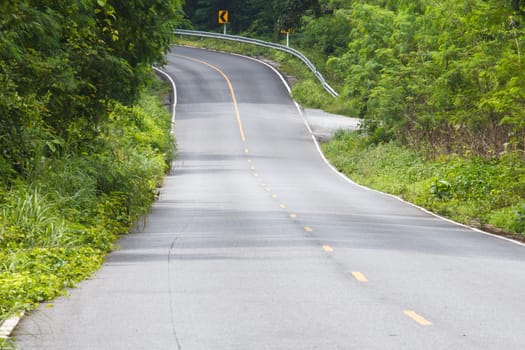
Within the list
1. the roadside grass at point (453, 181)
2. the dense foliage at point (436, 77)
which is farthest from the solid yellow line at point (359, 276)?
the dense foliage at point (436, 77)

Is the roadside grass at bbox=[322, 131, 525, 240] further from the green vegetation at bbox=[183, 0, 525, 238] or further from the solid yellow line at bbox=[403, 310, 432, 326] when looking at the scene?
the solid yellow line at bbox=[403, 310, 432, 326]

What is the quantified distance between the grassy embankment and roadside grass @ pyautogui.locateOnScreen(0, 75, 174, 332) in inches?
340

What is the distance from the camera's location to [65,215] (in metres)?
21.7

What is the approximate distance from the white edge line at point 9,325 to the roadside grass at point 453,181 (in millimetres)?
16232

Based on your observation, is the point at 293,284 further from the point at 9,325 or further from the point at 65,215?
the point at 65,215

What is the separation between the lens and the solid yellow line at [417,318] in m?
11.7

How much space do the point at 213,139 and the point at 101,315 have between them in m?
52.8

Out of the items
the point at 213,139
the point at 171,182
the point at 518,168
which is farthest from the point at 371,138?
the point at 518,168

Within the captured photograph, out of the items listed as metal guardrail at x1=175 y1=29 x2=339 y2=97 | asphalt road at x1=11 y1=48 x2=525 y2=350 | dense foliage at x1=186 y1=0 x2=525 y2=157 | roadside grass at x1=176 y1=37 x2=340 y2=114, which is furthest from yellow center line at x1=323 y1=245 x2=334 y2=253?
metal guardrail at x1=175 y1=29 x2=339 y2=97

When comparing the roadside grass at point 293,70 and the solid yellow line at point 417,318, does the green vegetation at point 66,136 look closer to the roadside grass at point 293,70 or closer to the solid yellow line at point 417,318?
the solid yellow line at point 417,318

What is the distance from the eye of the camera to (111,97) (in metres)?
28.5

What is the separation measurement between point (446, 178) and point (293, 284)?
23.8 m

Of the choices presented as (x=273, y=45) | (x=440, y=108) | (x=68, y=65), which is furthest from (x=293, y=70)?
(x=68, y=65)

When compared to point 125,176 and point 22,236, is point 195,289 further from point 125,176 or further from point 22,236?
Result: point 125,176
